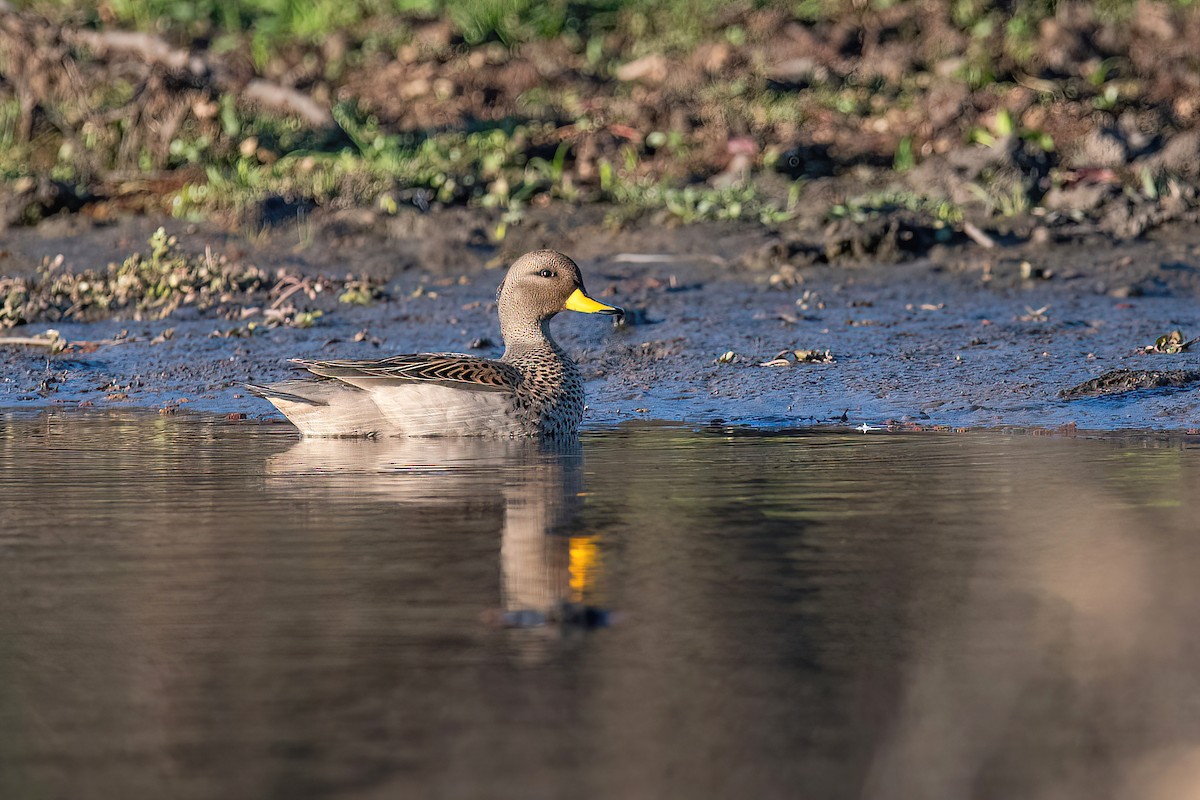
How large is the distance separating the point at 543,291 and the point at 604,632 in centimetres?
523

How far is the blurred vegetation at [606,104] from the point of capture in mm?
13523

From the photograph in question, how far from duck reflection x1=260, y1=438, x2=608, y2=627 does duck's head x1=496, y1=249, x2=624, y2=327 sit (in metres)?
1.09

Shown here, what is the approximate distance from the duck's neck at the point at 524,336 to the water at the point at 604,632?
212 centimetres

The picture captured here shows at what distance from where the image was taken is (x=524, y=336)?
9336mm

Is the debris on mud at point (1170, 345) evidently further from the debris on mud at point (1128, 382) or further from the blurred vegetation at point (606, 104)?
Result: the blurred vegetation at point (606, 104)

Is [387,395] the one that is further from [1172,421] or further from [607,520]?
[1172,421]

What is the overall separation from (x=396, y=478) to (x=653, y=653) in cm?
300

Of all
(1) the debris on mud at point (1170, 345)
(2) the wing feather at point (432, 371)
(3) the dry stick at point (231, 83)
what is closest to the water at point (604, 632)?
(2) the wing feather at point (432, 371)

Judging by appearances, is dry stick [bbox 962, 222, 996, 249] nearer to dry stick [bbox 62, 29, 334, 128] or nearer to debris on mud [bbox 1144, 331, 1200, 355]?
debris on mud [bbox 1144, 331, 1200, 355]

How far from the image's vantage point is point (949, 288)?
11.4 m

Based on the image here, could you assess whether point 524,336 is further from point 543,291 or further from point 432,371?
point 432,371

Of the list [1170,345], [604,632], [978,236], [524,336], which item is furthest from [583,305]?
[604,632]

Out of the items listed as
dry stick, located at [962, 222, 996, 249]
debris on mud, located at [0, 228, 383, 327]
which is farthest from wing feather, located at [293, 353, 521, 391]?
dry stick, located at [962, 222, 996, 249]

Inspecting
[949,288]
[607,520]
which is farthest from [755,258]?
[607,520]
